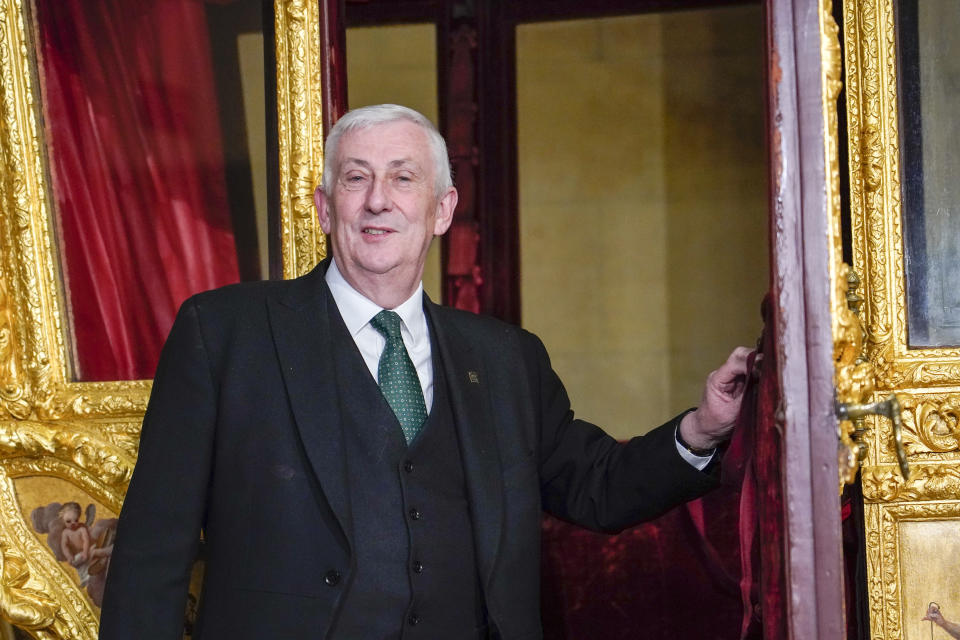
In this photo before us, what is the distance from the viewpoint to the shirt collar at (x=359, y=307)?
2.12 m

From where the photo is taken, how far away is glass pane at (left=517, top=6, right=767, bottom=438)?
12.4 feet

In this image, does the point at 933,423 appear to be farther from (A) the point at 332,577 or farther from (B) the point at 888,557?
(A) the point at 332,577

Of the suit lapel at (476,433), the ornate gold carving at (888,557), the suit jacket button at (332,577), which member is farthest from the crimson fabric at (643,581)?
the suit jacket button at (332,577)

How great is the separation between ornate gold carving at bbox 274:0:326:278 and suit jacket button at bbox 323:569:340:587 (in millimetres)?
808

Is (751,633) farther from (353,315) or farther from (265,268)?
(265,268)

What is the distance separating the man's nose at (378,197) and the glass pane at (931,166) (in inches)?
40.9

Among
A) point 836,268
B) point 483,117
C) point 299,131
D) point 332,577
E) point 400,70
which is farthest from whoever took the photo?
point 400,70

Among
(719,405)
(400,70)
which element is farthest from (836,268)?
(400,70)

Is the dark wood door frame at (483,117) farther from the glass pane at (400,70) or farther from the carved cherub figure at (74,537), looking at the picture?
the carved cherub figure at (74,537)

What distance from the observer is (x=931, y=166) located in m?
2.37

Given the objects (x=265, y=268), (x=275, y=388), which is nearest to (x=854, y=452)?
(x=275, y=388)

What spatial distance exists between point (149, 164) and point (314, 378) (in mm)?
851

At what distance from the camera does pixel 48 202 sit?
2.58 meters

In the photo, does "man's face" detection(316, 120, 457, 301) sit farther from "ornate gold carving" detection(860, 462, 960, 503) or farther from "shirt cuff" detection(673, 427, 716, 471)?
"ornate gold carving" detection(860, 462, 960, 503)
